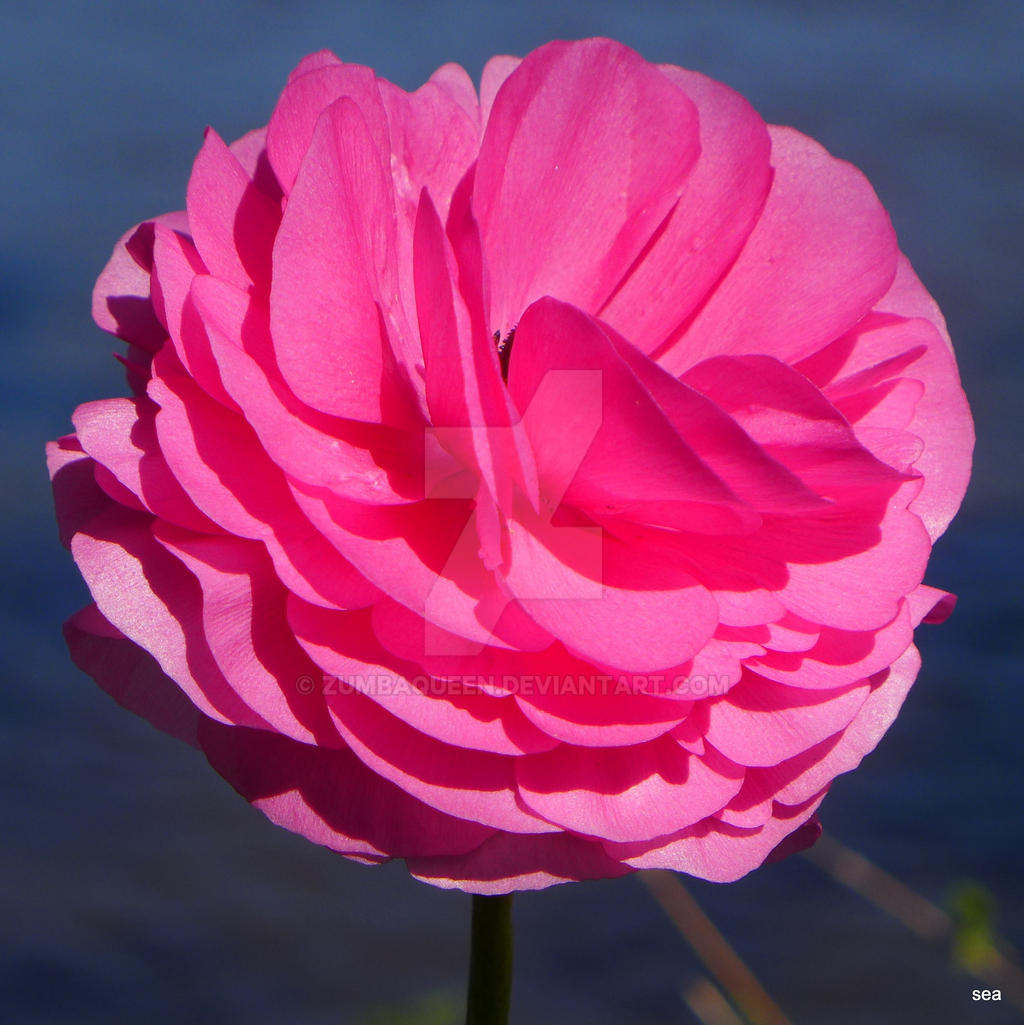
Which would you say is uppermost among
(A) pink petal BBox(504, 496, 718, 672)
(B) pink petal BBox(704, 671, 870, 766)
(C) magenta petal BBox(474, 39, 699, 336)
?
(C) magenta petal BBox(474, 39, 699, 336)

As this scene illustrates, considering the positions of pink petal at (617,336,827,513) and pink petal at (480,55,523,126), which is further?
pink petal at (480,55,523,126)

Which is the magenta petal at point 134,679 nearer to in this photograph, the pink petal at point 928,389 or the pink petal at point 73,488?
the pink petal at point 73,488

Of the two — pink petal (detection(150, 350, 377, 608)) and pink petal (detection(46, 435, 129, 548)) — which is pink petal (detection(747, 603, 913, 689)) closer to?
pink petal (detection(150, 350, 377, 608))

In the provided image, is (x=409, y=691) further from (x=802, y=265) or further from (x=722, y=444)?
(x=802, y=265)

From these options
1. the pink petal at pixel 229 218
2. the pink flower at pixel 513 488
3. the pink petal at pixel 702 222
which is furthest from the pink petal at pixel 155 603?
the pink petal at pixel 702 222

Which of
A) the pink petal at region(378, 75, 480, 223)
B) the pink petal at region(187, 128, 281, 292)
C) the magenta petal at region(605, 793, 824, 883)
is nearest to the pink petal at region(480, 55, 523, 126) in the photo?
the pink petal at region(378, 75, 480, 223)

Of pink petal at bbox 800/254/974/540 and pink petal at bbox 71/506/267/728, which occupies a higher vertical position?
pink petal at bbox 800/254/974/540

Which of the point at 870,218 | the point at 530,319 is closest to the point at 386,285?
the point at 530,319

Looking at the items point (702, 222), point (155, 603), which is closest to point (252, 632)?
point (155, 603)
